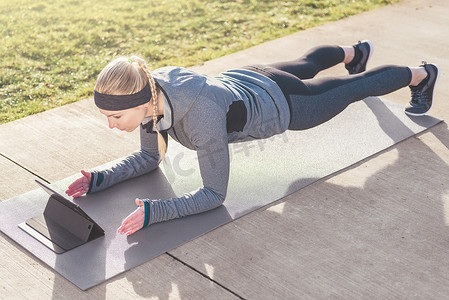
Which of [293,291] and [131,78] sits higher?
[131,78]

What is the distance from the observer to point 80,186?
147 inches

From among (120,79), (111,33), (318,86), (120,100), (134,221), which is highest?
(120,79)

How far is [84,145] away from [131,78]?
1.31 metres

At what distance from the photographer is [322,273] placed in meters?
3.09

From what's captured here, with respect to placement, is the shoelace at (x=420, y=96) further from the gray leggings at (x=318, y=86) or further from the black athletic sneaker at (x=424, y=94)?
the gray leggings at (x=318, y=86)

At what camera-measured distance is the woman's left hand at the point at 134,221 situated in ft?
10.8

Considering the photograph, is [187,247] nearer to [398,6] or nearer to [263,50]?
[263,50]

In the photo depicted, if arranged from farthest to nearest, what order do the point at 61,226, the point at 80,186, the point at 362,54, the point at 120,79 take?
the point at 362,54 < the point at 80,186 < the point at 61,226 < the point at 120,79

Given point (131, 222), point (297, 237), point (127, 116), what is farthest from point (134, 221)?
point (297, 237)

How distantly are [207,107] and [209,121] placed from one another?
0.07m

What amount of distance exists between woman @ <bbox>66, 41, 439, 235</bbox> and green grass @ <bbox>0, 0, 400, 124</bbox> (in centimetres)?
177

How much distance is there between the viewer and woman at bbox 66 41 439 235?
10.8ft

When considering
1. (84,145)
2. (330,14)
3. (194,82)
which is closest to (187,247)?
(194,82)

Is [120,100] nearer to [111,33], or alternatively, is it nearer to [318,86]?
[318,86]
